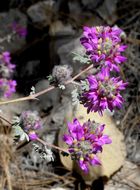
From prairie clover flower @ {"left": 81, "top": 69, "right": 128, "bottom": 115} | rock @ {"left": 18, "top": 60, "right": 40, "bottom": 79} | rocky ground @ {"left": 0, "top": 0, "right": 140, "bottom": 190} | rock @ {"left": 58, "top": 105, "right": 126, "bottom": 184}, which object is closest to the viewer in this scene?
prairie clover flower @ {"left": 81, "top": 69, "right": 128, "bottom": 115}

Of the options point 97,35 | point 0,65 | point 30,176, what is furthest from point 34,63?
point 97,35

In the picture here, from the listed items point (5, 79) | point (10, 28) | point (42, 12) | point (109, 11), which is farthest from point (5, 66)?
point (109, 11)

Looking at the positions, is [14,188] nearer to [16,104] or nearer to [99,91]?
[16,104]

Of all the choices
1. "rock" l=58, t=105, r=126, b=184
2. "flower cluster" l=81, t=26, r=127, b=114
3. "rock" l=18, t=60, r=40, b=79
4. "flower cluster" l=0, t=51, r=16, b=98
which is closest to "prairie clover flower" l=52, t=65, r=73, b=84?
"flower cluster" l=81, t=26, r=127, b=114

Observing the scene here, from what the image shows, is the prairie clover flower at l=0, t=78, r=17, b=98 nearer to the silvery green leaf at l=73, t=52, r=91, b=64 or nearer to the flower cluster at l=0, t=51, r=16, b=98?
the flower cluster at l=0, t=51, r=16, b=98

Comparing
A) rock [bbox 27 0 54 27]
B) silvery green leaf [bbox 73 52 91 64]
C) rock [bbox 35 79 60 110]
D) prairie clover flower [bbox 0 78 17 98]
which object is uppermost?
rock [bbox 27 0 54 27]

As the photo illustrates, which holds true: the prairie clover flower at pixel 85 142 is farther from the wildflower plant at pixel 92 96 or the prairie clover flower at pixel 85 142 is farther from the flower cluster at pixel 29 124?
the flower cluster at pixel 29 124

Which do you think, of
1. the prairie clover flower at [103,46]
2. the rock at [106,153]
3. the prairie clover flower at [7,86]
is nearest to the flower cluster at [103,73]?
the prairie clover flower at [103,46]
